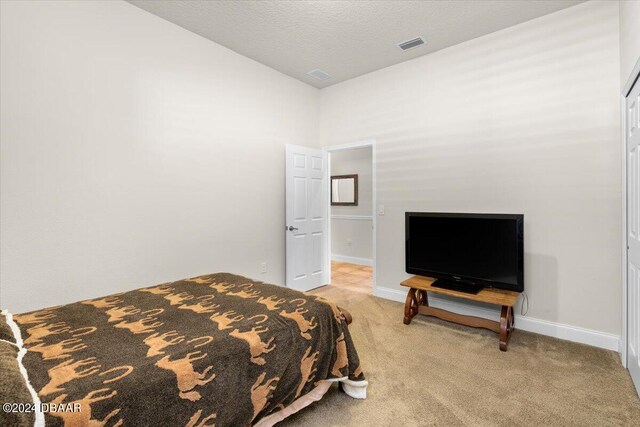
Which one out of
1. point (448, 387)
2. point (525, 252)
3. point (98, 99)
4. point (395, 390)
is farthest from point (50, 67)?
point (525, 252)

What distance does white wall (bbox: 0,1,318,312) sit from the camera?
2293 mm

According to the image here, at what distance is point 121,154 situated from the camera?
2785mm

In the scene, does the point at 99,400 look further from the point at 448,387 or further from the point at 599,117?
the point at 599,117

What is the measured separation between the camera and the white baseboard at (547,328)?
2.70 m

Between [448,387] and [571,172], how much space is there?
2.22 meters

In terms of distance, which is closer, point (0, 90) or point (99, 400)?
point (99, 400)

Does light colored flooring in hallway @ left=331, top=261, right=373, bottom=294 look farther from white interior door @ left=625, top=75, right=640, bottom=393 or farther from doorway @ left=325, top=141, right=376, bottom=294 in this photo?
white interior door @ left=625, top=75, right=640, bottom=393

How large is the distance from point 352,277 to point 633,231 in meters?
3.75

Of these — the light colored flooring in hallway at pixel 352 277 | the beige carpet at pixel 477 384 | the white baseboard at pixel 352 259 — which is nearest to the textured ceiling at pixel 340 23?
the beige carpet at pixel 477 384

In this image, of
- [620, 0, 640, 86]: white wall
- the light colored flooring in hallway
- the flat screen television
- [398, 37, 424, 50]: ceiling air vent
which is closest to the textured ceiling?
[398, 37, 424, 50]: ceiling air vent

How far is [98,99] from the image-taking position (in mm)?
2643

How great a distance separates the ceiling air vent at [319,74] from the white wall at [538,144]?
0.97 metres

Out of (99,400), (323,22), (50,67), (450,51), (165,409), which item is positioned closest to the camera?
(99,400)

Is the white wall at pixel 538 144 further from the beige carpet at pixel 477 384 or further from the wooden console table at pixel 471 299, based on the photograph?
the beige carpet at pixel 477 384
